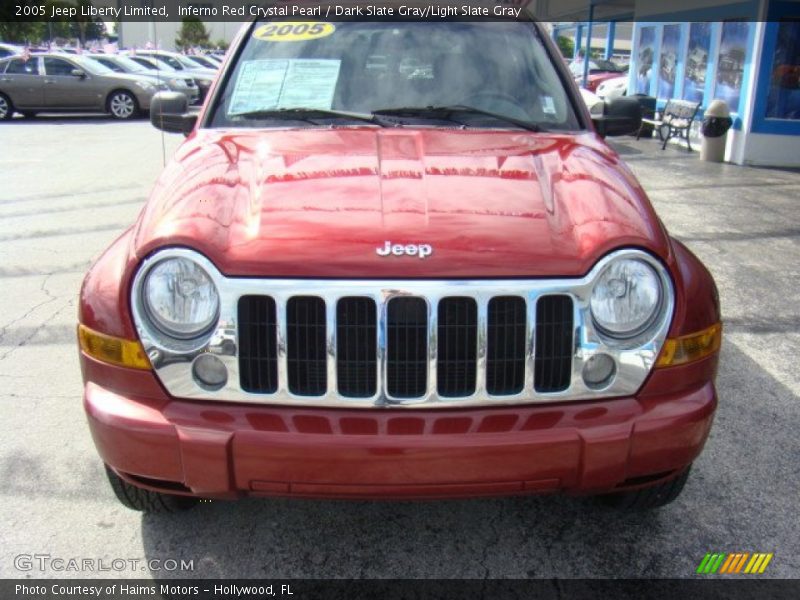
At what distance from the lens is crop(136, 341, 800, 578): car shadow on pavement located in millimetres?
2545

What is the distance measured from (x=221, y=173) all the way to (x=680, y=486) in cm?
191

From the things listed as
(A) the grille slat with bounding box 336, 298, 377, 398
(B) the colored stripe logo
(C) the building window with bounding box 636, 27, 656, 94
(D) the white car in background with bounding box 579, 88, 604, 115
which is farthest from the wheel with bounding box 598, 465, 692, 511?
(C) the building window with bounding box 636, 27, 656, 94

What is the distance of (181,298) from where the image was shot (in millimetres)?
2162

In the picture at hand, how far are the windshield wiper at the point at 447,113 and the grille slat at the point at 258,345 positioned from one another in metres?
1.38

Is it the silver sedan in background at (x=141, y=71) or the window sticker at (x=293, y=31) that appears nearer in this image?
the window sticker at (x=293, y=31)

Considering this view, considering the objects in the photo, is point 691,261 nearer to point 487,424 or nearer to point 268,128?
point 487,424

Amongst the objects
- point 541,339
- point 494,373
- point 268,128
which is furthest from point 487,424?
point 268,128

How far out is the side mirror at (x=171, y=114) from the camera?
3.79 m

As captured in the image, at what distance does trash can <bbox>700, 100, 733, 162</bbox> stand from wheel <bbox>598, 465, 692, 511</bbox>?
10108 millimetres

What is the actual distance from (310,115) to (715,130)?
10.0m

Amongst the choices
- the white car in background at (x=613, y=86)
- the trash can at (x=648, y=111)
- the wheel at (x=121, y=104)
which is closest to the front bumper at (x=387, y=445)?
the trash can at (x=648, y=111)

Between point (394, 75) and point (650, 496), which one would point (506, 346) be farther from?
point (394, 75)

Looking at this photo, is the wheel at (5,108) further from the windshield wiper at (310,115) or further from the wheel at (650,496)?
the wheel at (650,496)

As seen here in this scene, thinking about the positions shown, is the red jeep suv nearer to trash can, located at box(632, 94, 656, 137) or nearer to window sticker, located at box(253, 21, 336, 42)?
window sticker, located at box(253, 21, 336, 42)
